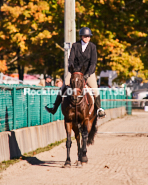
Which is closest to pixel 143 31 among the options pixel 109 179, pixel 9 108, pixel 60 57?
pixel 60 57

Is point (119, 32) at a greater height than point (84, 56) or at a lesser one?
greater

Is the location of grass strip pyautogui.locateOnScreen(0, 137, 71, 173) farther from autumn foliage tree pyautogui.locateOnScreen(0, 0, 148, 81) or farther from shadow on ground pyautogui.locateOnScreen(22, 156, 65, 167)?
autumn foliage tree pyautogui.locateOnScreen(0, 0, 148, 81)

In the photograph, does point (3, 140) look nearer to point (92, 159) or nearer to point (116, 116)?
point (92, 159)

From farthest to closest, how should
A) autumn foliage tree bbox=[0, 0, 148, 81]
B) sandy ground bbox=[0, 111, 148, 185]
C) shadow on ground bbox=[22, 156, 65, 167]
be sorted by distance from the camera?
autumn foliage tree bbox=[0, 0, 148, 81], shadow on ground bbox=[22, 156, 65, 167], sandy ground bbox=[0, 111, 148, 185]

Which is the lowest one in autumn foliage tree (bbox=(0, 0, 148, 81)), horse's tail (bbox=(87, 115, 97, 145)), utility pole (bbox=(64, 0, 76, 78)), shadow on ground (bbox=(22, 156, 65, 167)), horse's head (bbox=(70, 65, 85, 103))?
shadow on ground (bbox=(22, 156, 65, 167))

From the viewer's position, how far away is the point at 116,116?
28.9 metres

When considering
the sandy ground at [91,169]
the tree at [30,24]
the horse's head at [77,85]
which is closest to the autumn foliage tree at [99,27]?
the tree at [30,24]

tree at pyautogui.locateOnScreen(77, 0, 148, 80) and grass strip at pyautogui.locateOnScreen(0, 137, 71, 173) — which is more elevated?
tree at pyautogui.locateOnScreen(77, 0, 148, 80)

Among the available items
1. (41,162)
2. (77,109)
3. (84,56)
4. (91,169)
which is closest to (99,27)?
(84,56)

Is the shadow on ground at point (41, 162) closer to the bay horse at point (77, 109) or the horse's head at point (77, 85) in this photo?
the bay horse at point (77, 109)

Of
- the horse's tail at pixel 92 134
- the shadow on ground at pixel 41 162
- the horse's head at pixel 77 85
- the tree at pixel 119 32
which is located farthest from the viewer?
the tree at pixel 119 32

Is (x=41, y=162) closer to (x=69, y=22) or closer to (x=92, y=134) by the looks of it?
(x=92, y=134)

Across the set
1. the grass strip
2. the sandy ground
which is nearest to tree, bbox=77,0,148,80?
the grass strip

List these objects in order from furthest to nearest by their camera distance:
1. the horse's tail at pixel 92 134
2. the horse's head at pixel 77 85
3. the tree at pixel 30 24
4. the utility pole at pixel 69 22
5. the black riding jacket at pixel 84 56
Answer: the tree at pixel 30 24 → the utility pole at pixel 69 22 → the horse's tail at pixel 92 134 → the black riding jacket at pixel 84 56 → the horse's head at pixel 77 85
